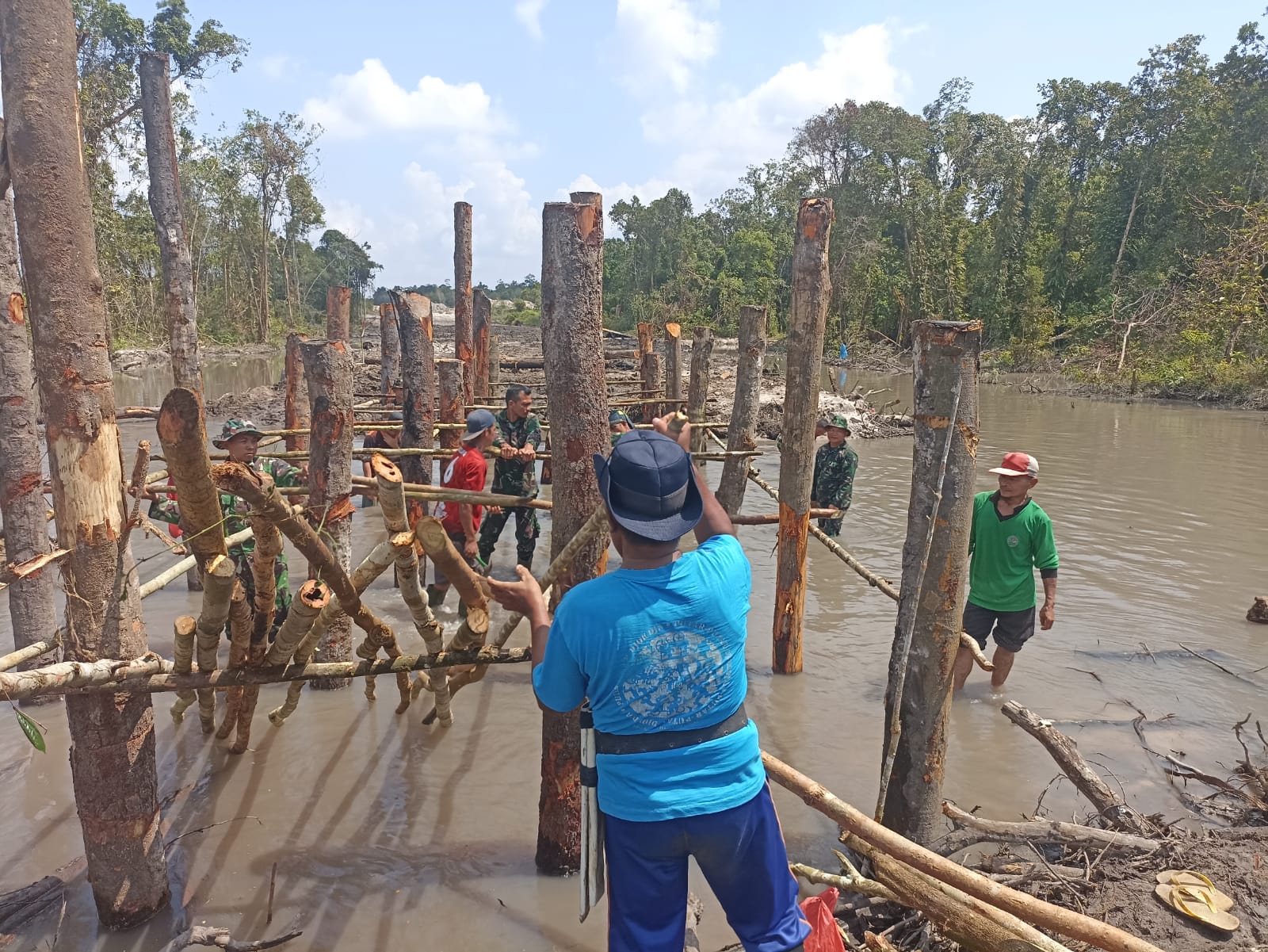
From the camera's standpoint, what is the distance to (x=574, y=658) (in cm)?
202

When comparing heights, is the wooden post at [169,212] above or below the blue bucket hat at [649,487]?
above

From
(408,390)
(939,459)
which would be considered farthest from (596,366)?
(408,390)

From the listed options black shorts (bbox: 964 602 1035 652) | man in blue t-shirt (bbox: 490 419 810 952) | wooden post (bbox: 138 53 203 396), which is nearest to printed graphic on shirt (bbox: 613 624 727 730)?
man in blue t-shirt (bbox: 490 419 810 952)

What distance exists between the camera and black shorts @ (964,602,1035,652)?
5230 millimetres

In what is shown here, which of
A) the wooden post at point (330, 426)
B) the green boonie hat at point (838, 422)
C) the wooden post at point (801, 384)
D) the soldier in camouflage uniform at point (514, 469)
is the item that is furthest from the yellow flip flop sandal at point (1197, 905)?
the soldier in camouflage uniform at point (514, 469)

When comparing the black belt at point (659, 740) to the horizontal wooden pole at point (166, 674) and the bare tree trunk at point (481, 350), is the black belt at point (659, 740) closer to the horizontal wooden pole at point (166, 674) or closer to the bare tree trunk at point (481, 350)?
the horizontal wooden pole at point (166, 674)

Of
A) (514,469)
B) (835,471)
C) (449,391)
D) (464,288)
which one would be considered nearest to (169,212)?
(449,391)

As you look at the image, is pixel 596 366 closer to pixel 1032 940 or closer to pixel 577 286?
pixel 577 286

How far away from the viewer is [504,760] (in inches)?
185

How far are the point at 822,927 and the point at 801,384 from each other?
11.9 ft

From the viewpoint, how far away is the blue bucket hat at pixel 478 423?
627 cm

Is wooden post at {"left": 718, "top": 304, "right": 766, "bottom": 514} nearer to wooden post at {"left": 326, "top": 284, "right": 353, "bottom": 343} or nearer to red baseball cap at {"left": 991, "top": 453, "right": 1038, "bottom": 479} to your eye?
red baseball cap at {"left": 991, "top": 453, "right": 1038, "bottom": 479}

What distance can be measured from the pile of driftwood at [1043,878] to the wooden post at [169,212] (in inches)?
254

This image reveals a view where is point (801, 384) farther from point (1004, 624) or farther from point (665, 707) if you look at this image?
point (665, 707)
